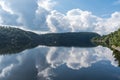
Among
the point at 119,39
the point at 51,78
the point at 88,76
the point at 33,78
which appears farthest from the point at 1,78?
the point at 119,39

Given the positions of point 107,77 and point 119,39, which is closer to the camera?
point 107,77

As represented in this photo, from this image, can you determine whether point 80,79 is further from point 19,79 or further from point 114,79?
point 19,79

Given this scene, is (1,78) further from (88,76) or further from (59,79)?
(88,76)

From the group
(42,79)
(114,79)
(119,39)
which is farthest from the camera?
(119,39)

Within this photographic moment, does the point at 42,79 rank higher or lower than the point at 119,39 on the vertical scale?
lower

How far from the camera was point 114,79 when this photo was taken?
169 ft

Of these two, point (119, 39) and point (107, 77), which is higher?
point (119, 39)

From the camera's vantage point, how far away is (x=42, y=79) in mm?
48156

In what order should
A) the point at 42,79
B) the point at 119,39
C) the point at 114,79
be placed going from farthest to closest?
the point at 119,39, the point at 114,79, the point at 42,79

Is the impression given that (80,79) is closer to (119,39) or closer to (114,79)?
(114,79)

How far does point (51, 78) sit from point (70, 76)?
480 centimetres

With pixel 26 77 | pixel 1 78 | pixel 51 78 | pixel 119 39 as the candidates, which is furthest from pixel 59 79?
pixel 119 39

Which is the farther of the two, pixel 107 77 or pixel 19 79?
pixel 107 77

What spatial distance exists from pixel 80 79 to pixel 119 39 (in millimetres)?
96392
